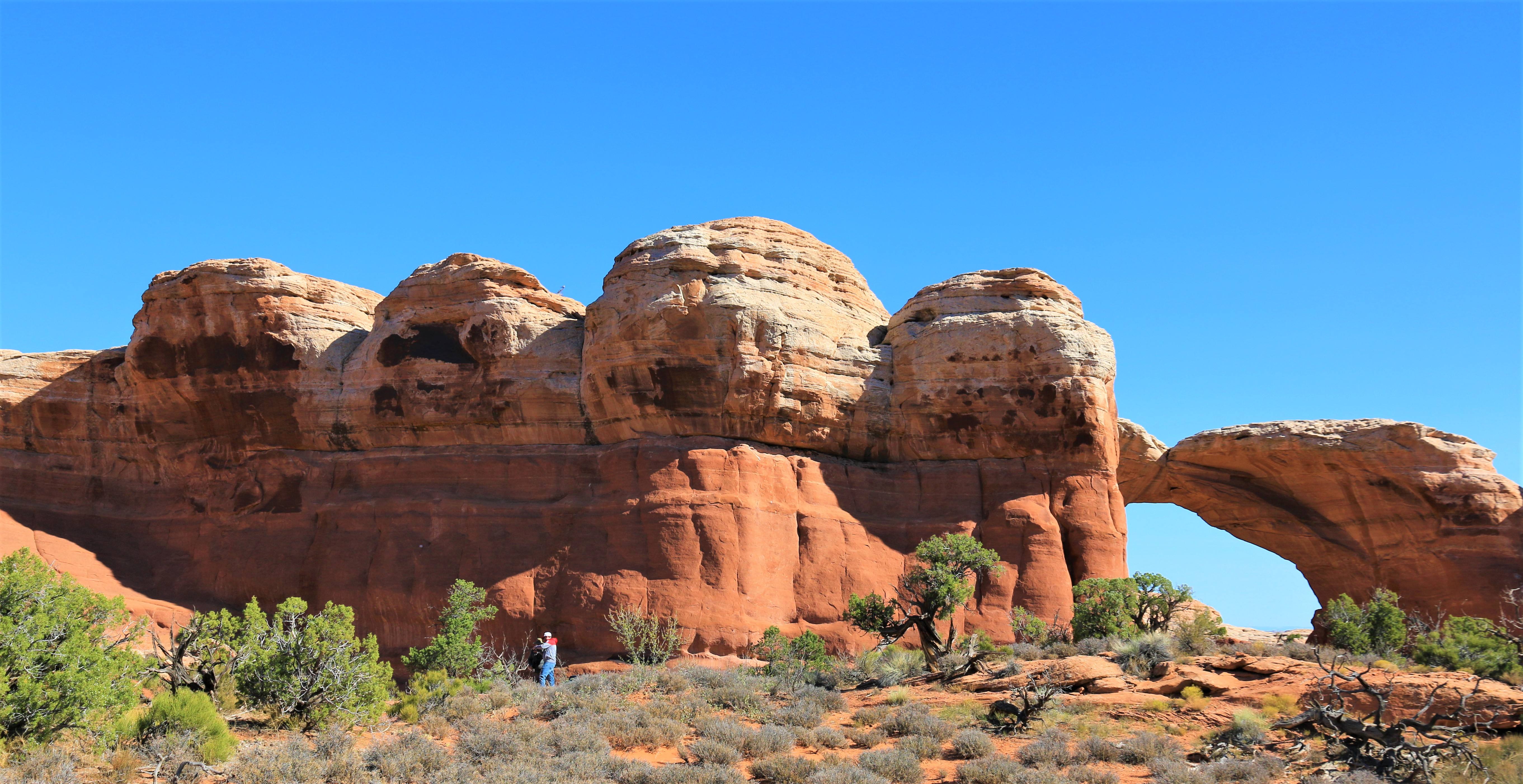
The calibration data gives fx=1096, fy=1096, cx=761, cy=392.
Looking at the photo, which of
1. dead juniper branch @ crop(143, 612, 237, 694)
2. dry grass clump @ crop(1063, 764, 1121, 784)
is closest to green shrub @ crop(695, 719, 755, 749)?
dry grass clump @ crop(1063, 764, 1121, 784)

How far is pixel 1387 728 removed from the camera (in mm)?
14039

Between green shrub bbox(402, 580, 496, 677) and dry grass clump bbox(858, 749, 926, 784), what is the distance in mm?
8265

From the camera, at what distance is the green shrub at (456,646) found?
20.2m

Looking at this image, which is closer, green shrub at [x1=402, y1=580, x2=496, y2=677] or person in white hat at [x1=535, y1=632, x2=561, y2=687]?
green shrub at [x1=402, y1=580, x2=496, y2=677]

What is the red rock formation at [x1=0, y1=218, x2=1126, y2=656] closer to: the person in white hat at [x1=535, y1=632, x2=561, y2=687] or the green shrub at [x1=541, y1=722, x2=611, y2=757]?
the person in white hat at [x1=535, y1=632, x2=561, y2=687]

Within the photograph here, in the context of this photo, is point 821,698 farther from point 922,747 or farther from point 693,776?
point 693,776

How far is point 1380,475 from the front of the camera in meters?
33.3

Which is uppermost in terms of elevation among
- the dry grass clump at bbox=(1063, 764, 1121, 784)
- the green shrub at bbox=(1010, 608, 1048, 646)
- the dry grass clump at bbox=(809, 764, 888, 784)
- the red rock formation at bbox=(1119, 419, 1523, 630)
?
the red rock formation at bbox=(1119, 419, 1523, 630)

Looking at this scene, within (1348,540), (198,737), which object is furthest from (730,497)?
(1348,540)

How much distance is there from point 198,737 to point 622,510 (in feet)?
47.9

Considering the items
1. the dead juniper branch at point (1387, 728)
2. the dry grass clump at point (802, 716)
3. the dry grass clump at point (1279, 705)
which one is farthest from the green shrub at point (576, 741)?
the dry grass clump at point (1279, 705)

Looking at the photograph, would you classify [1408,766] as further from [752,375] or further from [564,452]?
[564,452]

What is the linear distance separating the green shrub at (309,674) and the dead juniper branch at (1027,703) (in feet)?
29.4

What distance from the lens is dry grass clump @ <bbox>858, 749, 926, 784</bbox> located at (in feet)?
44.7
